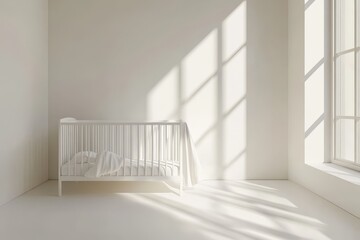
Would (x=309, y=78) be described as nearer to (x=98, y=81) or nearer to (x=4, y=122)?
(x=98, y=81)

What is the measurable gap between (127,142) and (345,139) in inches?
96.4

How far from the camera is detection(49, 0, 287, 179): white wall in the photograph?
4.84 meters

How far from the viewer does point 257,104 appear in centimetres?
488

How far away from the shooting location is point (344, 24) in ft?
12.8

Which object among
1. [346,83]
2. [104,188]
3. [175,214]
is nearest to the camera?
Result: [175,214]

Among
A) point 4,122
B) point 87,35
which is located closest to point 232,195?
point 4,122

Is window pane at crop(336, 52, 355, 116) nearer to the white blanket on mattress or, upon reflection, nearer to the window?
the window

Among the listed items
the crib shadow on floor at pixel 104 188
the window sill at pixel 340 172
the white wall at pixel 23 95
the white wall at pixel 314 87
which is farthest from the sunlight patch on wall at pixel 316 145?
the white wall at pixel 23 95

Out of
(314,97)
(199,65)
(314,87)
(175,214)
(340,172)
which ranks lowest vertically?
(175,214)

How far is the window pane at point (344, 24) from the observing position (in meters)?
3.71

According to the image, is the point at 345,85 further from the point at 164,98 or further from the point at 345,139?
the point at 164,98

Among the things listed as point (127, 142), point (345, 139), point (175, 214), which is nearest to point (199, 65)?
point (127, 142)

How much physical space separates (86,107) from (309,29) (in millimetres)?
2695

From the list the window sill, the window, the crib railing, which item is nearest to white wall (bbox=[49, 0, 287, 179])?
the crib railing
